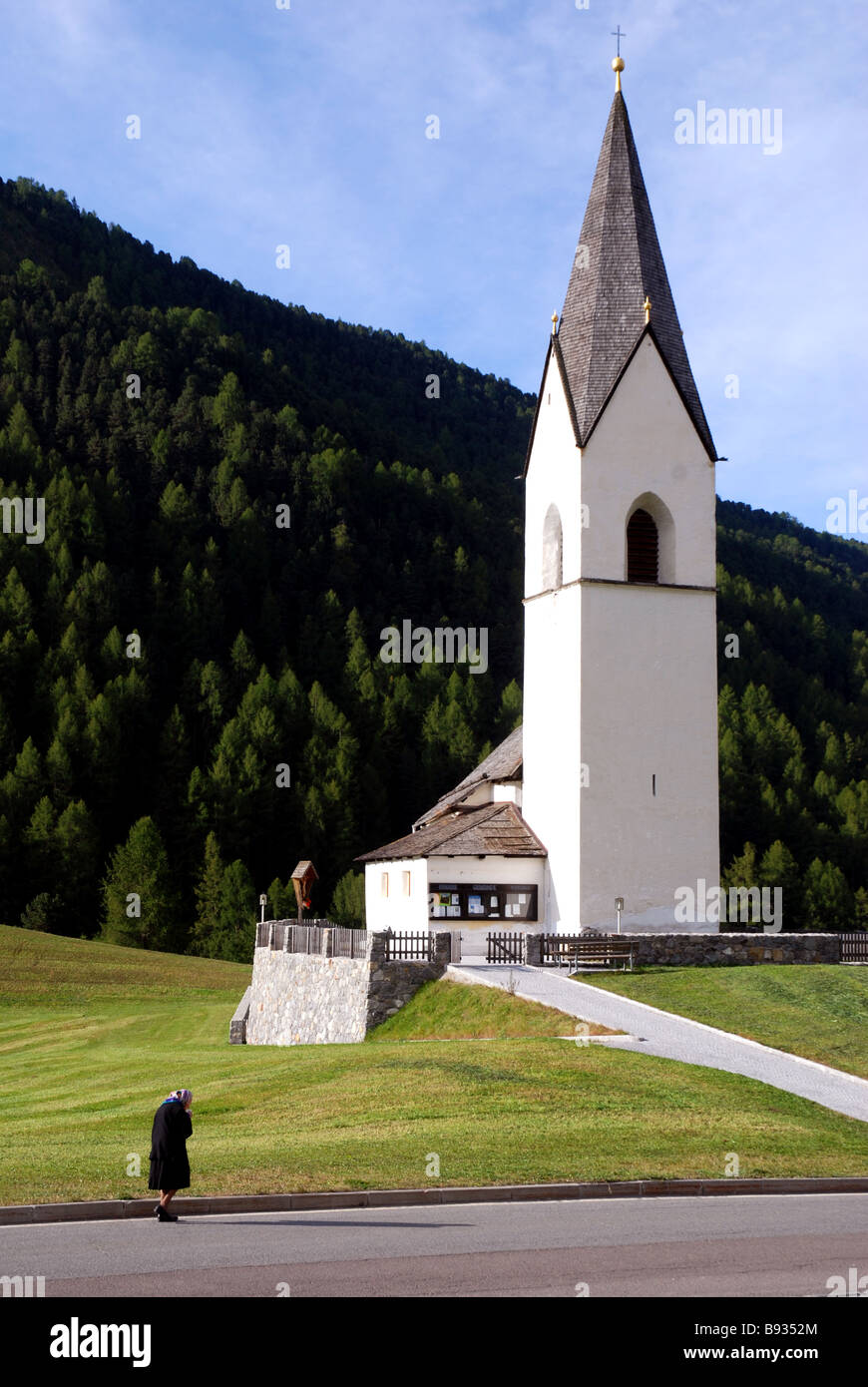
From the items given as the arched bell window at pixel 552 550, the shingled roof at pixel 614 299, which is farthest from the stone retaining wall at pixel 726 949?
the shingled roof at pixel 614 299

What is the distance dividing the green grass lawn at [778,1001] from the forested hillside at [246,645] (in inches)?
2387

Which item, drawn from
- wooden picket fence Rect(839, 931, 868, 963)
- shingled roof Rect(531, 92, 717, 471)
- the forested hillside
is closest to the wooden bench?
wooden picket fence Rect(839, 931, 868, 963)

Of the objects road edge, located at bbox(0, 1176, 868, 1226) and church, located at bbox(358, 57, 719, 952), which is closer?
road edge, located at bbox(0, 1176, 868, 1226)

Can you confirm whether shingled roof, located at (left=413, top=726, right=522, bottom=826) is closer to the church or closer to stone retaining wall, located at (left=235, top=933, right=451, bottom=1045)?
the church

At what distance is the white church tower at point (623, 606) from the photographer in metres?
41.9

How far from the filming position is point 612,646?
42.7 meters

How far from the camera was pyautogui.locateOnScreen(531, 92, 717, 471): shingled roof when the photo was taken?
4350cm

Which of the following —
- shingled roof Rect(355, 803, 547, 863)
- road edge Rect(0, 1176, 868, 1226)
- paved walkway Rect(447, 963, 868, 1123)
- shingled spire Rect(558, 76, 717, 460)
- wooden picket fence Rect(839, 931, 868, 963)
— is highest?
shingled spire Rect(558, 76, 717, 460)

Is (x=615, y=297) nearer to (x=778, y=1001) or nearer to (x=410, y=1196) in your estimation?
(x=778, y=1001)

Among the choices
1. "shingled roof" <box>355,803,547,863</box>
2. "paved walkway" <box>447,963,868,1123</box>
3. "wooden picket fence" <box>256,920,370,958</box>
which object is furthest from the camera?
"shingled roof" <box>355,803,547,863</box>

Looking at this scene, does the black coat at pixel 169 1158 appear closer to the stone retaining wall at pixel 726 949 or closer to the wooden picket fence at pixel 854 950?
the stone retaining wall at pixel 726 949

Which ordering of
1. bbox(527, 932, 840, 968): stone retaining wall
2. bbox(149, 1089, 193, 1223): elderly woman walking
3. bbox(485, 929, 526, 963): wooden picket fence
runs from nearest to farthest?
bbox(149, 1089, 193, 1223): elderly woman walking → bbox(527, 932, 840, 968): stone retaining wall → bbox(485, 929, 526, 963): wooden picket fence

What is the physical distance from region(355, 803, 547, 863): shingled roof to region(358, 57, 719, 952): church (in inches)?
2.6
